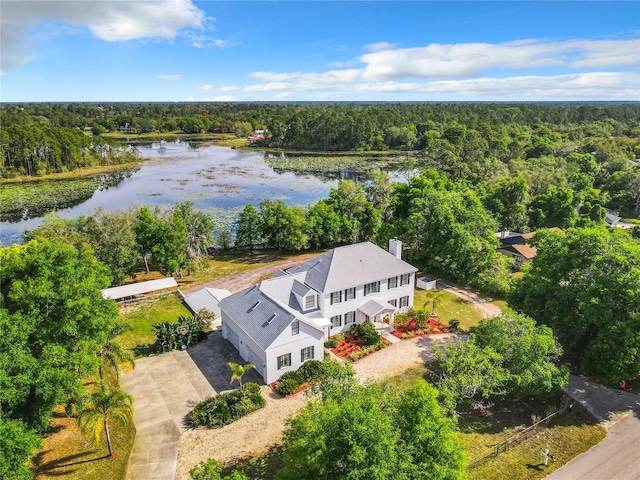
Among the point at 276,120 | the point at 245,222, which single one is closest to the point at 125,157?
the point at 276,120

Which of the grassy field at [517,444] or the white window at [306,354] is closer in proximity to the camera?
the grassy field at [517,444]

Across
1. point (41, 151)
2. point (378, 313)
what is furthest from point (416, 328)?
point (41, 151)

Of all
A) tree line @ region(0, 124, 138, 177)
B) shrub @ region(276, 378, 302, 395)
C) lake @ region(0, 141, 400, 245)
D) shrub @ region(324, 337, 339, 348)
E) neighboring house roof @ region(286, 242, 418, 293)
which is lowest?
shrub @ region(324, 337, 339, 348)

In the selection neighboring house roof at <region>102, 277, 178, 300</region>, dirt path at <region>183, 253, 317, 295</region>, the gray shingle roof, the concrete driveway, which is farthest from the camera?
dirt path at <region>183, 253, 317, 295</region>

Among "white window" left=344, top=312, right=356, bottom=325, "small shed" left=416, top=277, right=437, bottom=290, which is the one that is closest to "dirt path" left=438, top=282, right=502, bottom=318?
"small shed" left=416, top=277, right=437, bottom=290

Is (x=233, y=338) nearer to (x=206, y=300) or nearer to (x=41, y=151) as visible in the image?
(x=206, y=300)

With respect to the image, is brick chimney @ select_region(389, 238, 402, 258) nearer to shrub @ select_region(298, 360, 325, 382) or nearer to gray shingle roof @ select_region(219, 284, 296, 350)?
gray shingle roof @ select_region(219, 284, 296, 350)

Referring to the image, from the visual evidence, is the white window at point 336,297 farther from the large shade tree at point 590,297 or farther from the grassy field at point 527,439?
the large shade tree at point 590,297

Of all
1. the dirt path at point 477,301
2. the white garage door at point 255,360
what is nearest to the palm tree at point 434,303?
the dirt path at point 477,301
